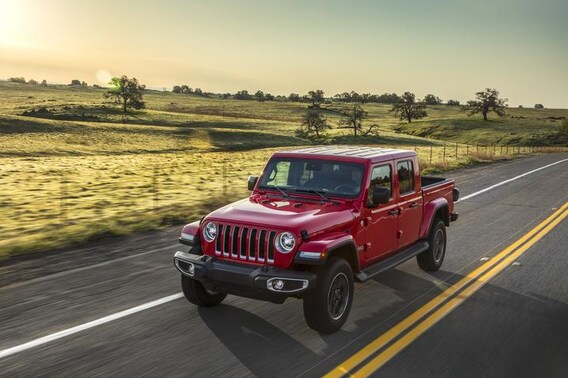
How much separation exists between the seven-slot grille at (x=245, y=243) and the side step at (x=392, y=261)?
4.13 feet

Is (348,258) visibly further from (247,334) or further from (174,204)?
(174,204)

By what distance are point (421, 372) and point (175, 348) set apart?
7.88 feet

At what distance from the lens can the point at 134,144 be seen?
52.7 m

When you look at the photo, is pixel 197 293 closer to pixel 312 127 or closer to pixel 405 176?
pixel 405 176

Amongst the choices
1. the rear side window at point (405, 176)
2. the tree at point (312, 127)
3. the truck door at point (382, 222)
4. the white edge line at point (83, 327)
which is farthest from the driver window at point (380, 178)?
the tree at point (312, 127)

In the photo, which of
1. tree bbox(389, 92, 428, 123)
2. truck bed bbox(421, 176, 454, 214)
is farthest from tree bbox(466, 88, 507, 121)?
truck bed bbox(421, 176, 454, 214)

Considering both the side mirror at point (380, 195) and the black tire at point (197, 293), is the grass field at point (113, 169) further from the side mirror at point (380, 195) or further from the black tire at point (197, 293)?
the side mirror at point (380, 195)

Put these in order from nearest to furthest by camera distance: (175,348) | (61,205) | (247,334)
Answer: (175,348) → (247,334) → (61,205)

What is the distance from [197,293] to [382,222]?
2459mm

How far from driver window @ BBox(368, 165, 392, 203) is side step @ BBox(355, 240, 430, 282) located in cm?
86

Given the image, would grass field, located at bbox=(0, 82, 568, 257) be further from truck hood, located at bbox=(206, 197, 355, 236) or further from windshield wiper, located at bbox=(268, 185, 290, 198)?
truck hood, located at bbox=(206, 197, 355, 236)

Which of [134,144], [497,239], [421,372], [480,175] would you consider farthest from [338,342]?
[134,144]

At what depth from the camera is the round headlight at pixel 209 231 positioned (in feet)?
20.0

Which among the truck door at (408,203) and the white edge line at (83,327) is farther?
the truck door at (408,203)
